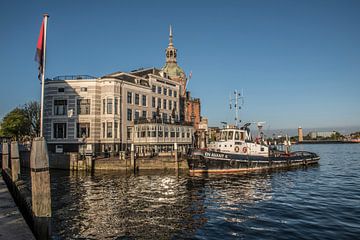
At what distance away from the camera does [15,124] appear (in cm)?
8344

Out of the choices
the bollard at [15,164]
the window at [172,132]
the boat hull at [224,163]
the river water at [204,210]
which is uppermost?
the window at [172,132]

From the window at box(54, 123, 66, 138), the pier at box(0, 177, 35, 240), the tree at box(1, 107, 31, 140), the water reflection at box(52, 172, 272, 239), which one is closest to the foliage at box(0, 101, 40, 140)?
the tree at box(1, 107, 31, 140)

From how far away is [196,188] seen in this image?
28922 mm

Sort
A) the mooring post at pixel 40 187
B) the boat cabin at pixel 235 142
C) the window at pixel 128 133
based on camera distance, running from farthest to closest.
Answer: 1. the window at pixel 128 133
2. the boat cabin at pixel 235 142
3. the mooring post at pixel 40 187

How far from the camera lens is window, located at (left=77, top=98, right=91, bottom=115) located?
5012 cm

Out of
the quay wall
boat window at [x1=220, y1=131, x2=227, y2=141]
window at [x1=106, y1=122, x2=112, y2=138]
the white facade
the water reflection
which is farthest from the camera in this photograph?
window at [x1=106, y1=122, x2=112, y2=138]

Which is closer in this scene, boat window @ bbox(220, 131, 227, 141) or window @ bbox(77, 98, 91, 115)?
boat window @ bbox(220, 131, 227, 141)

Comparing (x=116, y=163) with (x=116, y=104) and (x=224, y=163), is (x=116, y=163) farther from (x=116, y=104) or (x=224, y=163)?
(x=224, y=163)

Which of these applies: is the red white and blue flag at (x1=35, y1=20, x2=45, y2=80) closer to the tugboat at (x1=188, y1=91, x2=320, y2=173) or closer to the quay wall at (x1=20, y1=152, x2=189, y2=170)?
the quay wall at (x1=20, y1=152, x2=189, y2=170)

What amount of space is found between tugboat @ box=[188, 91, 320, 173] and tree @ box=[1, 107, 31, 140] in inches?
2620

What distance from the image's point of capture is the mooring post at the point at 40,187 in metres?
10.5

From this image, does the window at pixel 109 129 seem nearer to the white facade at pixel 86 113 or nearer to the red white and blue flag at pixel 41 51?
the white facade at pixel 86 113

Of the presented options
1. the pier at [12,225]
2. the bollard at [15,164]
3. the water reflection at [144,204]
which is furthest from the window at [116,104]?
the pier at [12,225]

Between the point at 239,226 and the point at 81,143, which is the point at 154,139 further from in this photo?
the point at 239,226
